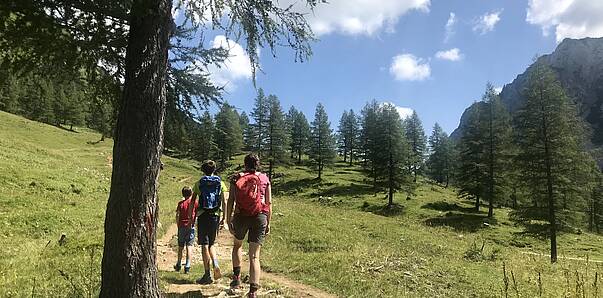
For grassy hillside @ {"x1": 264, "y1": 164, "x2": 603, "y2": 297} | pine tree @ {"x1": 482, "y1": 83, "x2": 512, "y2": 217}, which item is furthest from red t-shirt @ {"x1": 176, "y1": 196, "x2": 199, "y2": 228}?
pine tree @ {"x1": 482, "y1": 83, "x2": 512, "y2": 217}

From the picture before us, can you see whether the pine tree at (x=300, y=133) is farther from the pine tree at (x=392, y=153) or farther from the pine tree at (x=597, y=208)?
the pine tree at (x=597, y=208)

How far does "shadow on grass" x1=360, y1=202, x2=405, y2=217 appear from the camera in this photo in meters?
50.7

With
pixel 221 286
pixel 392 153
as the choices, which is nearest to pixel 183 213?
pixel 221 286

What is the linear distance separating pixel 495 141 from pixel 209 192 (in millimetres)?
46811

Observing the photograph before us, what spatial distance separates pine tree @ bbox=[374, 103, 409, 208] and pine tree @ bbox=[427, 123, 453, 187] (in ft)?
126

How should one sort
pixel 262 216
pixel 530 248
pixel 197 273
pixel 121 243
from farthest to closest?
pixel 530 248 < pixel 197 273 < pixel 262 216 < pixel 121 243

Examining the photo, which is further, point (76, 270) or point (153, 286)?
point (76, 270)

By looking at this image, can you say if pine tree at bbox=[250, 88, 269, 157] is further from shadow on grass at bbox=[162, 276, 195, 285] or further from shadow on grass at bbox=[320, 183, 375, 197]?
shadow on grass at bbox=[162, 276, 195, 285]

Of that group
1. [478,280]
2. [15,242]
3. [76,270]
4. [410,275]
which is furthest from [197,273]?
[478,280]

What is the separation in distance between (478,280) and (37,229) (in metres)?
13.1

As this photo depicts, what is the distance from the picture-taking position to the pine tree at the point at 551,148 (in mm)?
28156

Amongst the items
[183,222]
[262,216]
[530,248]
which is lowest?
[530,248]

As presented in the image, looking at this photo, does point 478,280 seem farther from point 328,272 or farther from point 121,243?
point 121,243

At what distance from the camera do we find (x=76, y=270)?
829 centimetres
